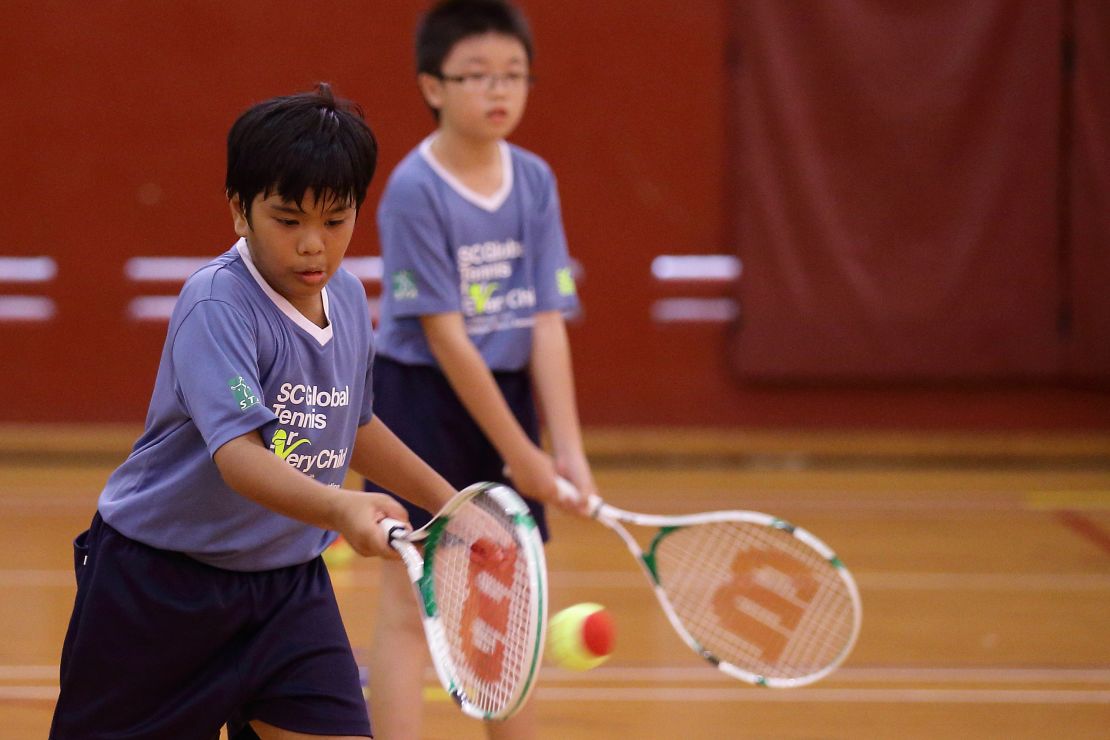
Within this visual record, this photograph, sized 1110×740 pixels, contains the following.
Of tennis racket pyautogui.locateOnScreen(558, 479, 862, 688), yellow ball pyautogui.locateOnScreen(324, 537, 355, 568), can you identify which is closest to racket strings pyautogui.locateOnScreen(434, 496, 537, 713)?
tennis racket pyautogui.locateOnScreen(558, 479, 862, 688)

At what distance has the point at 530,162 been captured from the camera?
2830mm

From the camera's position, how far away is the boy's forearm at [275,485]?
169 cm

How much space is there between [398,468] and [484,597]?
0.31 metres

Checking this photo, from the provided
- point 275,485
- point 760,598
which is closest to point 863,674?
point 760,598

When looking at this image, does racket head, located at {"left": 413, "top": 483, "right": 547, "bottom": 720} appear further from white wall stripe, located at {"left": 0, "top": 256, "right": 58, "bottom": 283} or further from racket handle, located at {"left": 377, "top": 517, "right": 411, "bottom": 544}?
white wall stripe, located at {"left": 0, "top": 256, "right": 58, "bottom": 283}

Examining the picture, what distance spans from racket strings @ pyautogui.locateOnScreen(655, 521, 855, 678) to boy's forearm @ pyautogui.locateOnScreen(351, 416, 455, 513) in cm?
75

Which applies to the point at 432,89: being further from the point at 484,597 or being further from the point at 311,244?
the point at 484,597

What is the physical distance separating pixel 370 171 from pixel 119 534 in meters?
0.60

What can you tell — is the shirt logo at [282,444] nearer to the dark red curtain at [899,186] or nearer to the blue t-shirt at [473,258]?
the blue t-shirt at [473,258]

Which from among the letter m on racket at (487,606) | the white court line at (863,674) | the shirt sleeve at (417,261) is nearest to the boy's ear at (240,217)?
the letter m on racket at (487,606)

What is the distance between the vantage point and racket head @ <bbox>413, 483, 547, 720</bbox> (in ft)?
5.55

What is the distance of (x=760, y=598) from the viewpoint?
8.47 feet

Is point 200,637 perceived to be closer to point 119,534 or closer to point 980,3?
point 119,534

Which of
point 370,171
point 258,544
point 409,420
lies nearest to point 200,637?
point 258,544
